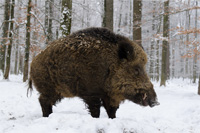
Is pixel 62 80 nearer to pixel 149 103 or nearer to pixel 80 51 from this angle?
pixel 80 51

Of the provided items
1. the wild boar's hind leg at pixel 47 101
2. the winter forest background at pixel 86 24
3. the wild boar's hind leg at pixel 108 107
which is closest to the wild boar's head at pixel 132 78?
the wild boar's hind leg at pixel 108 107

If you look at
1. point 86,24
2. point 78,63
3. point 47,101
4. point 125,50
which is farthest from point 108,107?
point 86,24

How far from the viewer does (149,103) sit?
2930 millimetres

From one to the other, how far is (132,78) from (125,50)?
49 centimetres

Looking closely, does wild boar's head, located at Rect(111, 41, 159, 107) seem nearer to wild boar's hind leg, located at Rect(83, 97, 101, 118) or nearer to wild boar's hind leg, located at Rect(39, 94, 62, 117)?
wild boar's hind leg, located at Rect(83, 97, 101, 118)

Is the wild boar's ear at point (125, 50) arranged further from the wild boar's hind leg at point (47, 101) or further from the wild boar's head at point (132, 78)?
the wild boar's hind leg at point (47, 101)

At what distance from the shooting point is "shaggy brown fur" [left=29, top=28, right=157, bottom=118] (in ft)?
10.4

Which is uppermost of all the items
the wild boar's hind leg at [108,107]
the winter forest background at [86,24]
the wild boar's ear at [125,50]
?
the winter forest background at [86,24]

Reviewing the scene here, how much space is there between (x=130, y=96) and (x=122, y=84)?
9.2 inches

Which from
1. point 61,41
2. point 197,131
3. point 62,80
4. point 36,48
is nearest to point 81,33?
point 61,41

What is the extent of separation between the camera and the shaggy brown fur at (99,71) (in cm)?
318

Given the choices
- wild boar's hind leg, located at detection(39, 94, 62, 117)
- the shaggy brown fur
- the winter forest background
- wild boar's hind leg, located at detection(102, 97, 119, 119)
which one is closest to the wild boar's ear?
the shaggy brown fur

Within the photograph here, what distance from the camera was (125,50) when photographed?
3.26 metres

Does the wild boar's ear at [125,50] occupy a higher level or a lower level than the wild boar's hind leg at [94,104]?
higher
